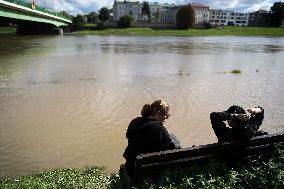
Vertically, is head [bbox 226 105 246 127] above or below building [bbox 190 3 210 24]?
below

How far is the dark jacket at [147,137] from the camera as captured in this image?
15.4 ft

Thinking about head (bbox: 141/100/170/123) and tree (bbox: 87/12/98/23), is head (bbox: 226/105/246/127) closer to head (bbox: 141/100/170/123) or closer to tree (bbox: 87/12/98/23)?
head (bbox: 141/100/170/123)

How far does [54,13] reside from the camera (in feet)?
246

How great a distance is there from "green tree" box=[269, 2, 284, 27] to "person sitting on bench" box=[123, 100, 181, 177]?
146395mm

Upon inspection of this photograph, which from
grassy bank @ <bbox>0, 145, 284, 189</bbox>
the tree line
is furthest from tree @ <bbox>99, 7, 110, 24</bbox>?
grassy bank @ <bbox>0, 145, 284, 189</bbox>

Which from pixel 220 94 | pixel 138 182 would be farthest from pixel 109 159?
pixel 220 94

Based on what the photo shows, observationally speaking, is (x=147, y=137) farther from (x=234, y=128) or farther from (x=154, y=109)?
(x=234, y=128)

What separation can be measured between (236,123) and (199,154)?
706 mm

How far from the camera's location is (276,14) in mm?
140250

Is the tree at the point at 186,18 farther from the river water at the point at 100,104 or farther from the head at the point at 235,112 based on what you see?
the head at the point at 235,112

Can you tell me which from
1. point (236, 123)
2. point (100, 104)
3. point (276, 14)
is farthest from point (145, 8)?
point (236, 123)

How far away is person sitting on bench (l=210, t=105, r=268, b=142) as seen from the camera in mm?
4950

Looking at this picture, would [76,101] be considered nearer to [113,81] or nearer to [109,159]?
[113,81]

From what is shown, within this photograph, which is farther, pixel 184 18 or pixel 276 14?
pixel 276 14
